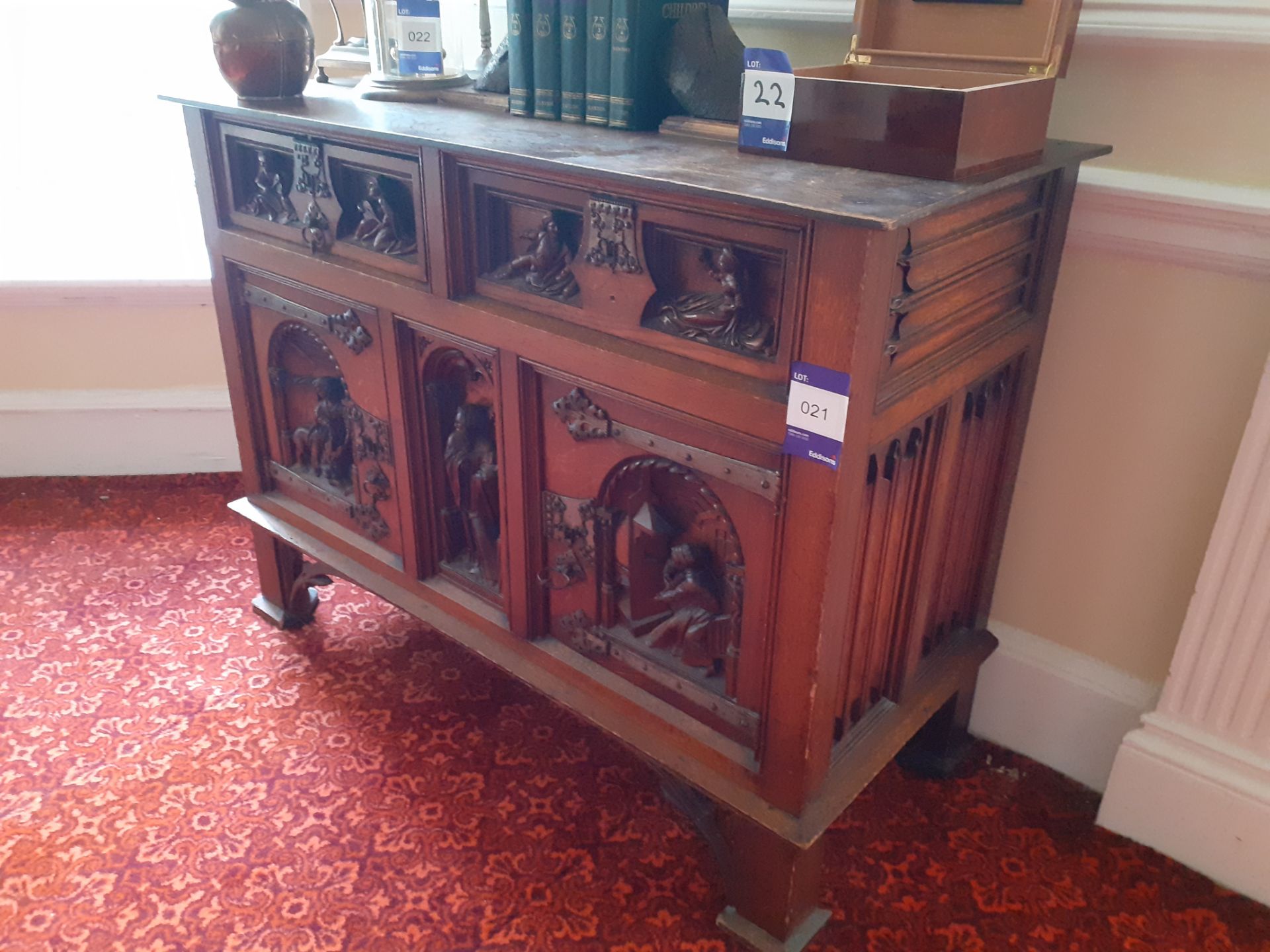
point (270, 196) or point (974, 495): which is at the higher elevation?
point (270, 196)

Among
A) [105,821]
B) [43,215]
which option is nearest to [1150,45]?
[105,821]

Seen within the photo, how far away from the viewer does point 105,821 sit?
165 cm

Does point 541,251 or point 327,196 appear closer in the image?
point 541,251

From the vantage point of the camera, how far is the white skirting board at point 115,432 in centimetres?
276

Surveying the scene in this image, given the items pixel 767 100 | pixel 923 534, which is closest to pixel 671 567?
pixel 923 534

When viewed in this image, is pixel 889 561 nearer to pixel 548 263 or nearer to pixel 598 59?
pixel 548 263

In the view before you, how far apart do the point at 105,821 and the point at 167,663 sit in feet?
1.45

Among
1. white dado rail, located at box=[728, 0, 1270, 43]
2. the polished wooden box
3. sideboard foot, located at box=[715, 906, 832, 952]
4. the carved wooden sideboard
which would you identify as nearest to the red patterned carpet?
sideboard foot, located at box=[715, 906, 832, 952]

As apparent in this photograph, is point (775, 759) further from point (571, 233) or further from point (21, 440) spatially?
point (21, 440)

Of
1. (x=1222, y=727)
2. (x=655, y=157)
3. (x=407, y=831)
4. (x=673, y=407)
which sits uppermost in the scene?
(x=655, y=157)

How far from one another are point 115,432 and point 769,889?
2.34m

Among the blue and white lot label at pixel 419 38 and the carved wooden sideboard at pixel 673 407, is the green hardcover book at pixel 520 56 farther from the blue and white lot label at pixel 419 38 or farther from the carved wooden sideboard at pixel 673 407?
the blue and white lot label at pixel 419 38

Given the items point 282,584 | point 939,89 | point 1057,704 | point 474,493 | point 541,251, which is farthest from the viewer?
point 282,584

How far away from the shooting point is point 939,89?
1.06 m
